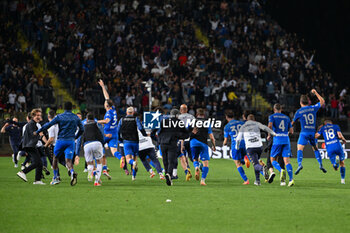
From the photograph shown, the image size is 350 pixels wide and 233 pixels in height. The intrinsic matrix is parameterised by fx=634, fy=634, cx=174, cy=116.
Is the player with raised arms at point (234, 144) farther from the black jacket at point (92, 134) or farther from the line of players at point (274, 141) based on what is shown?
the black jacket at point (92, 134)

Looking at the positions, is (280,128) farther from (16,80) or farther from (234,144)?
(16,80)

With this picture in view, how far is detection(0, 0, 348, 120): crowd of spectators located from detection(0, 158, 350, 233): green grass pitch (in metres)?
15.8

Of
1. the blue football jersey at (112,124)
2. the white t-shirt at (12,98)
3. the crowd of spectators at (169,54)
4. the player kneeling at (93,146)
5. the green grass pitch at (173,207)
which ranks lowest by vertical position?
the green grass pitch at (173,207)

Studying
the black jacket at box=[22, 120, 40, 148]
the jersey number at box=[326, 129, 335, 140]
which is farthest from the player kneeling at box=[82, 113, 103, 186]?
the jersey number at box=[326, 129, 335, 140]

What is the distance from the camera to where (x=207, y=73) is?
119 feet

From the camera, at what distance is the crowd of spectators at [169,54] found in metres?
34.2

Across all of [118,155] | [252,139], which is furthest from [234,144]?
[118,155]

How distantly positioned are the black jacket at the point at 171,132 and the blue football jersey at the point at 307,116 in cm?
406

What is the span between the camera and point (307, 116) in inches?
765

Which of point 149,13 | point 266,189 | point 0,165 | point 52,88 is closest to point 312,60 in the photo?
point 149,13

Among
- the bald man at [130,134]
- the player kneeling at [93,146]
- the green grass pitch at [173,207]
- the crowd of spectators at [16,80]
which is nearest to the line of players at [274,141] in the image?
the green grass pitch at [173,207]

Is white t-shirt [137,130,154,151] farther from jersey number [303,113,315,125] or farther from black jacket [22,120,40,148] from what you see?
jersey number [303,113,315,125]

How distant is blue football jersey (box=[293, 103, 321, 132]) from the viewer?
19359 mm

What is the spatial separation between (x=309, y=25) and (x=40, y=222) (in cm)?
3561
